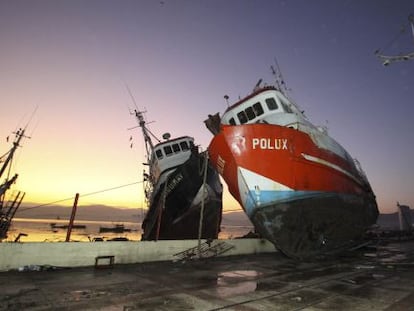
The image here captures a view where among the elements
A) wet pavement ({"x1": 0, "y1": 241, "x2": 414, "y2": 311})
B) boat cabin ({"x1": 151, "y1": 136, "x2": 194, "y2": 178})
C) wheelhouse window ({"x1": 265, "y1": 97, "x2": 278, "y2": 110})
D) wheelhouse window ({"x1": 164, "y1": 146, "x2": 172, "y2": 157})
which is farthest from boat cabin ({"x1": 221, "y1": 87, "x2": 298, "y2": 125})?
wheelhouse window ({"x1": 164, "y1": 146, "x2": 172, "y2": 157})

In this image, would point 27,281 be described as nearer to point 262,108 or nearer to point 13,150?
point 262,108

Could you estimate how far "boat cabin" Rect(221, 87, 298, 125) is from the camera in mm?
14953

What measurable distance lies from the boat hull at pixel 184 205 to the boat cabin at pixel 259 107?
4.70 m

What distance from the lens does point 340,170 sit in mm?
14266

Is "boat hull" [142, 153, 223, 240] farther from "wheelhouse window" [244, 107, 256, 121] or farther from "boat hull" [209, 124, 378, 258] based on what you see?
"boat hull" [209, 124, 378, 258]

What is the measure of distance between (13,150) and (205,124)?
853 inches

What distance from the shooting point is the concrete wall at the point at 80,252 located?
29.8 feet

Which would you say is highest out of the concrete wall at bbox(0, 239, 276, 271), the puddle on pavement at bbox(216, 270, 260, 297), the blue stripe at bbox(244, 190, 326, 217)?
the blue stripe at bbox(244, 190, 326, 217)

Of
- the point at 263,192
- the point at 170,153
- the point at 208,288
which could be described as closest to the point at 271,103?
the point at 263,192

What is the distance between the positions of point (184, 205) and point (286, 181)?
11.1m

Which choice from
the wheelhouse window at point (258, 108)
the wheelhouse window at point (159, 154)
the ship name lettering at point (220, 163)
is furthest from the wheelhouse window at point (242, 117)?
the wheelhouse window at point (159, 154)

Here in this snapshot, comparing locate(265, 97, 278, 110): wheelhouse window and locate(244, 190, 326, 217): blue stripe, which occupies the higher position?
locate(265, 97, 278, 110): wheelhouse window

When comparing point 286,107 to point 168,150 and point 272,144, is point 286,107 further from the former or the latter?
point 168,150

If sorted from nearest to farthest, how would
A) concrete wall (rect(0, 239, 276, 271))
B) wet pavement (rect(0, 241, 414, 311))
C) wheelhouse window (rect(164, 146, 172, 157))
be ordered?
1. wet pavement (rect(0, 241, 414, 311))
2. concrete wall (rect(0, 239, 276, 271))
3. wheelhouse window (rect(164, 146, 172, 157))
